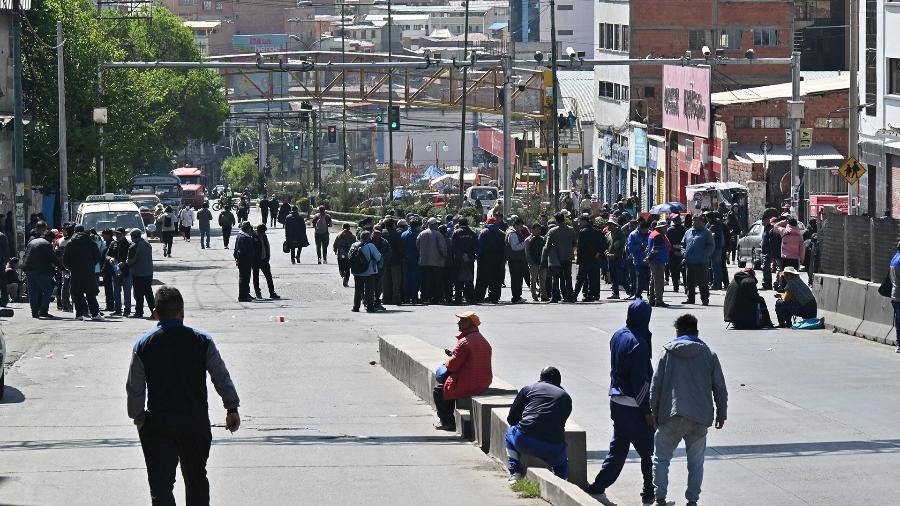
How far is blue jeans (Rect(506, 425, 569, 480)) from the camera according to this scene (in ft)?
39.2

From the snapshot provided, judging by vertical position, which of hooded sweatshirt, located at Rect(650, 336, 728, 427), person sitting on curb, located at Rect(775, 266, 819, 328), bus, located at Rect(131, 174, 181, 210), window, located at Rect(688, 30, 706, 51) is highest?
window, located at Rect(688, 30, 706, 51)

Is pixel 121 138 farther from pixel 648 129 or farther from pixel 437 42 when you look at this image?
pixel 437 42

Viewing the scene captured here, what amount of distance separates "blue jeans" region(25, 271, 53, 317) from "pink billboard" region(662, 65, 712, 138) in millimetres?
35877

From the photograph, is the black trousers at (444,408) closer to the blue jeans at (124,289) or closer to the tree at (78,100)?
the blue jeans at (124,289)

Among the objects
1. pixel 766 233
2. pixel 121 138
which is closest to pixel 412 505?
pixel 766 233

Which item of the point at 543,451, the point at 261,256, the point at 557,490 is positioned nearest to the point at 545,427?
the point at 543,451

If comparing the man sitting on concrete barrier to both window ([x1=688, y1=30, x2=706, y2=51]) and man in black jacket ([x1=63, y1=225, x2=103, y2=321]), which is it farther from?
window ([x1=688, y1=30, x2=706, y2=51])

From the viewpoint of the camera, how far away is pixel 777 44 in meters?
81.1

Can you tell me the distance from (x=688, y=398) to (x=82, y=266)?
18.0 meters

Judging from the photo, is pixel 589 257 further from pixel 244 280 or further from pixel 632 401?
pixel 632 401

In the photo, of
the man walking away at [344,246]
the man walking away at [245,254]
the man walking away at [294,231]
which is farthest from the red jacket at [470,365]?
the man walking away at [294,231]

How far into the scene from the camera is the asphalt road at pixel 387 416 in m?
12.3

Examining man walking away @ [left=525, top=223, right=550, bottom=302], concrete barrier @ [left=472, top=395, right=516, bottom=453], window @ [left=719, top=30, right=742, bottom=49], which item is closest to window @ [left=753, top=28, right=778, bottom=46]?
window @ [left=719, top=30, right=742, bottom=49]

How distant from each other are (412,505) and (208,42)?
192 metres
